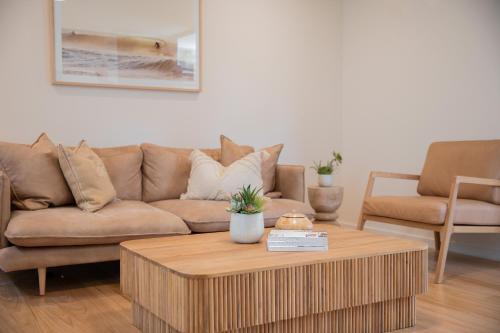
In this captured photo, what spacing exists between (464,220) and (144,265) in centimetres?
206

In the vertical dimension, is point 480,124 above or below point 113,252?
above

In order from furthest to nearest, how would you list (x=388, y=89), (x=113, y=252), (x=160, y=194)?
1. (x=388, y=89)
2. (x=160, y=194)
3. (x=113, y=252)

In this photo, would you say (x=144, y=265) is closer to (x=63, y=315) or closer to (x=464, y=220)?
(x=63, y=315)

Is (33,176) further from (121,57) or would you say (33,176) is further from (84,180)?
(121,57)

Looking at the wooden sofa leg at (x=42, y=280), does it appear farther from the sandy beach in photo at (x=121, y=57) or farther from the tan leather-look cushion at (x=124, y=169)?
the sandy beach in photo at (x=121, y=57)

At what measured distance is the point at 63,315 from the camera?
2.50 meters

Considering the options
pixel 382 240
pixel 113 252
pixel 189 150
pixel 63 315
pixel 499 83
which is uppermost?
pixel 499 83

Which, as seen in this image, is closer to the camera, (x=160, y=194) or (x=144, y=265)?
(x=144, y=265)

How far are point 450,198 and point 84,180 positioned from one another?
2.19 meters

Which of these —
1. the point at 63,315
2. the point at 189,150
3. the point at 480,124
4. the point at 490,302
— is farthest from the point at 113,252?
the point at 480,124

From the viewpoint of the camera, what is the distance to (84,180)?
3168 mm

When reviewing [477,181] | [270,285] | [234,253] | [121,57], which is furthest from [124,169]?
[477,181]

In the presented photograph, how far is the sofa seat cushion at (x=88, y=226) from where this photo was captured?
2715mm

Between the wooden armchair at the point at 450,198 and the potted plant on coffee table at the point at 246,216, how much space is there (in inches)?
53.3
